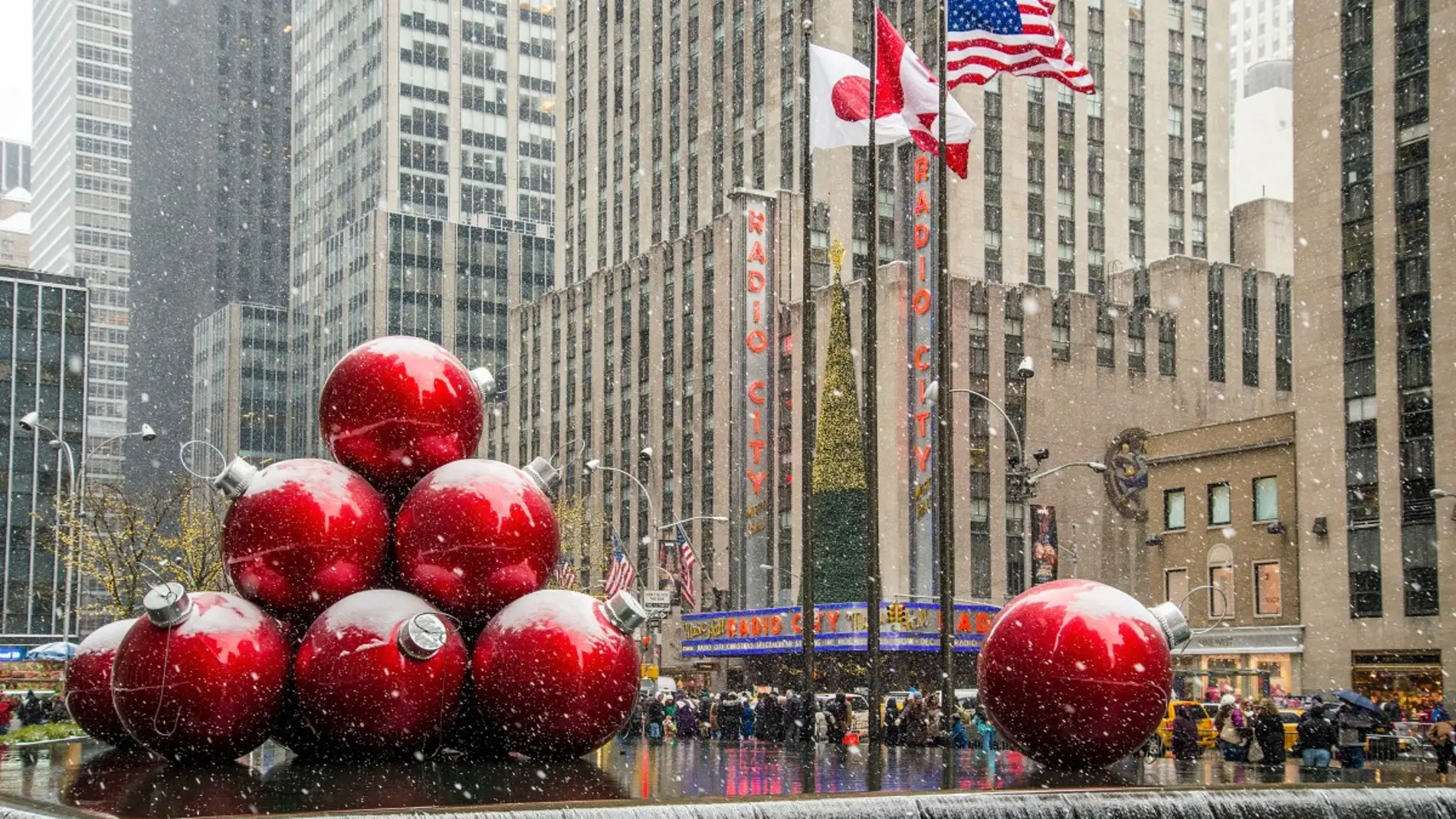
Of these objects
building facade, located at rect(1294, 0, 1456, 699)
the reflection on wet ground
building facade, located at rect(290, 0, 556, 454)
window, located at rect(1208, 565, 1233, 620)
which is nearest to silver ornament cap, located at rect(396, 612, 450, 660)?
the reflection on wet ground

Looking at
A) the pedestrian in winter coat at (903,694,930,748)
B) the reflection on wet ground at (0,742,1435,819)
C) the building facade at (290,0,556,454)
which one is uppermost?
the building facade at (290,0,556,454)

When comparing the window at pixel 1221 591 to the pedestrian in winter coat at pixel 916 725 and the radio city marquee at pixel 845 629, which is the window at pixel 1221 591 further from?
the pedestrian in winter coat at pixel 916 725

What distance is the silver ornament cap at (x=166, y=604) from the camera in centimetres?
1268

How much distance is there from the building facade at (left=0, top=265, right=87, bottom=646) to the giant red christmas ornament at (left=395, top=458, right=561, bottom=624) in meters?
99.1

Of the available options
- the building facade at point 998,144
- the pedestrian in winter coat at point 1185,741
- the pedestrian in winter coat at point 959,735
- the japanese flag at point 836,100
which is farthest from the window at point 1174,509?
the pedestrian in winter coat at point 1185,741

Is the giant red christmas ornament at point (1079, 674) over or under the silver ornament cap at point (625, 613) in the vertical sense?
under

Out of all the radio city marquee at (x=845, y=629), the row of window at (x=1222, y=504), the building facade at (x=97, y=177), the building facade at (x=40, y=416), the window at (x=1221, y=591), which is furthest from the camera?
the building facade at (x=97, y=177)

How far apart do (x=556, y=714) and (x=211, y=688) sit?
252cm

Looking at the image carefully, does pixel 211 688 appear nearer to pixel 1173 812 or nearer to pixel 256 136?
pixel 1173 812

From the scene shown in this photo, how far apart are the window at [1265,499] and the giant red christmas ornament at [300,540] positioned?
50.2 metres

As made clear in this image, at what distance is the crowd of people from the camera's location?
27891mm

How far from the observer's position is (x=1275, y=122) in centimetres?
15100

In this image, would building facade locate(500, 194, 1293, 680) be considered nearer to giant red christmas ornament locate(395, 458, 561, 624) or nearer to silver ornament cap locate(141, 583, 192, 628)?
giant red christmas ornament locate(395, 458, 561, 624)

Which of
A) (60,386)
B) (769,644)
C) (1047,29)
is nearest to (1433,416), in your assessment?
(769,644)
